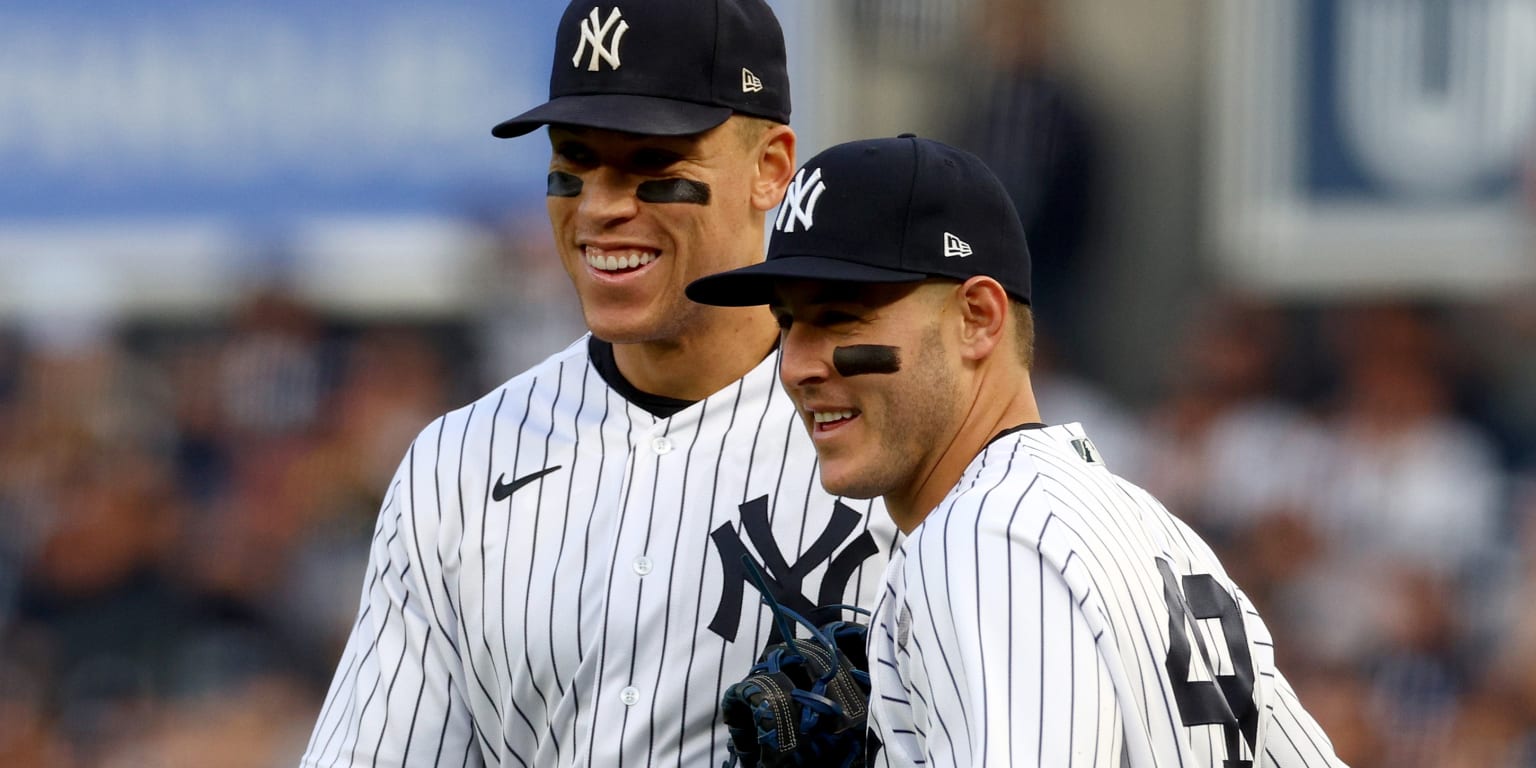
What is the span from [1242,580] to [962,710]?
3795 millimetres

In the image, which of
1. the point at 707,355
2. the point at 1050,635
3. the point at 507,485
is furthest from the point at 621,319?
the point at 1050,635

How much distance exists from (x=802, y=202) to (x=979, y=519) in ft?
1.49

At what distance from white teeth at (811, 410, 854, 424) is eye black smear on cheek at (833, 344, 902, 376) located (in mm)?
54

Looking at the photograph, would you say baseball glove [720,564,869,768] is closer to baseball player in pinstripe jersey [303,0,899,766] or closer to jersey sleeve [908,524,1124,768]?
baseball player in pinstripe jersey [303,0,899,766]

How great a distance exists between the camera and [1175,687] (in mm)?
2000

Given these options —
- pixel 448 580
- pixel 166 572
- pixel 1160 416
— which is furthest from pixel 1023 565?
pixel 166 572

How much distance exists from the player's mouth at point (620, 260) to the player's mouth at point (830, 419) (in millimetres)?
382

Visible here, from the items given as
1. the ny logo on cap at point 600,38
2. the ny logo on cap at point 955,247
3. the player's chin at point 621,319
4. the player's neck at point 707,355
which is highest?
the ny logo on cap at point 600,38

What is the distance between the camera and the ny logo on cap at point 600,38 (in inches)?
100

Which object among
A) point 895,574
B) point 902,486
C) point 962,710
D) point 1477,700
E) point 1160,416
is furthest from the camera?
point 1160,416

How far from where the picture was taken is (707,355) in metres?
2.69

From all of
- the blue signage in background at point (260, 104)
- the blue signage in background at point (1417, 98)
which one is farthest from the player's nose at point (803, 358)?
the blue signage in background at point (1417, 98)

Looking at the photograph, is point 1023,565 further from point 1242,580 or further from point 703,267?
point 1242,580

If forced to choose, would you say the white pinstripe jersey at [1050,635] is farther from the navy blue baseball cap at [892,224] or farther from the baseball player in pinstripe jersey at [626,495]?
the baseball player in pinstripe jersey at [626,495]
